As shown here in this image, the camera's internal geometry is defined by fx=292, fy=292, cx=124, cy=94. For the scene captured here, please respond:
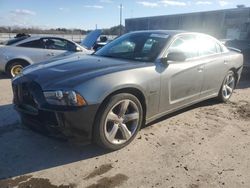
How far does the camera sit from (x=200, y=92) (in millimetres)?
5270

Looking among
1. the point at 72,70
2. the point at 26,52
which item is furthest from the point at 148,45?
the point at 26,52

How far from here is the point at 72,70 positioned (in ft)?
12.6

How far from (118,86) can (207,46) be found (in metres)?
2.68

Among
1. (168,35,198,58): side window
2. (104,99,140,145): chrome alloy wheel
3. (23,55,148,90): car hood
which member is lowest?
(104,99,140,145): chrome alloy wheel

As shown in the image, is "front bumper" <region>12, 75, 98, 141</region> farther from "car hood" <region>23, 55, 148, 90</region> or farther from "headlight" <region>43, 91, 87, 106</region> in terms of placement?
"car hood" <region>23, 55, 148, 90</region>

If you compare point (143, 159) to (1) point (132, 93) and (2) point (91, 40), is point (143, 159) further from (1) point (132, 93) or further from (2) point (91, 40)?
(2) point (91, 40)

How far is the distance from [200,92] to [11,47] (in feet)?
20.0

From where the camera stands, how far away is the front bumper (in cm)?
334

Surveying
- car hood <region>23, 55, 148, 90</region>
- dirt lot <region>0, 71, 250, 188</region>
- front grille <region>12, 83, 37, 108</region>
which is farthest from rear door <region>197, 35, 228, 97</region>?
front grille <region>12, 83, 37, 108</region>

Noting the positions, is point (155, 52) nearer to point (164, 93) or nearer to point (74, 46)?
point (164, 93)

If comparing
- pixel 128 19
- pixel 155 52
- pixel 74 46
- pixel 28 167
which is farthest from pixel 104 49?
pixel 128 19

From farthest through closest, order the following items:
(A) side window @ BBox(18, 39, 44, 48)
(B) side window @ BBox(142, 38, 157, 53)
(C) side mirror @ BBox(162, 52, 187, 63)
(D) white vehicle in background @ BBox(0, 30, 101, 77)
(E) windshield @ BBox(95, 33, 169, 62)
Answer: (A) side window @ BBox(18, 39, 44, 48)
(D) white vehicle in background @ BBox(0, 30, 101, 77)
(B) side window @ BBox(142, 38, 157, 53)
(E) windshield @ BBox(95, 33, 169, 62)
(C) side mirror @ BBox(162, 52, 187, 63)

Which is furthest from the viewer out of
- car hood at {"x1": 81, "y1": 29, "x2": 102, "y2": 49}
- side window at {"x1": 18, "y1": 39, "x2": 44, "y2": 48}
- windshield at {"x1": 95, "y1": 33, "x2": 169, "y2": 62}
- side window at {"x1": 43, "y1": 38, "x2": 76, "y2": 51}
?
car hood at {"x1": 81, "y1": 29, "x2": 102, "y2": 49}

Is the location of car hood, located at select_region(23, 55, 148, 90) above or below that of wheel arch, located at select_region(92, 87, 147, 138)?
above
